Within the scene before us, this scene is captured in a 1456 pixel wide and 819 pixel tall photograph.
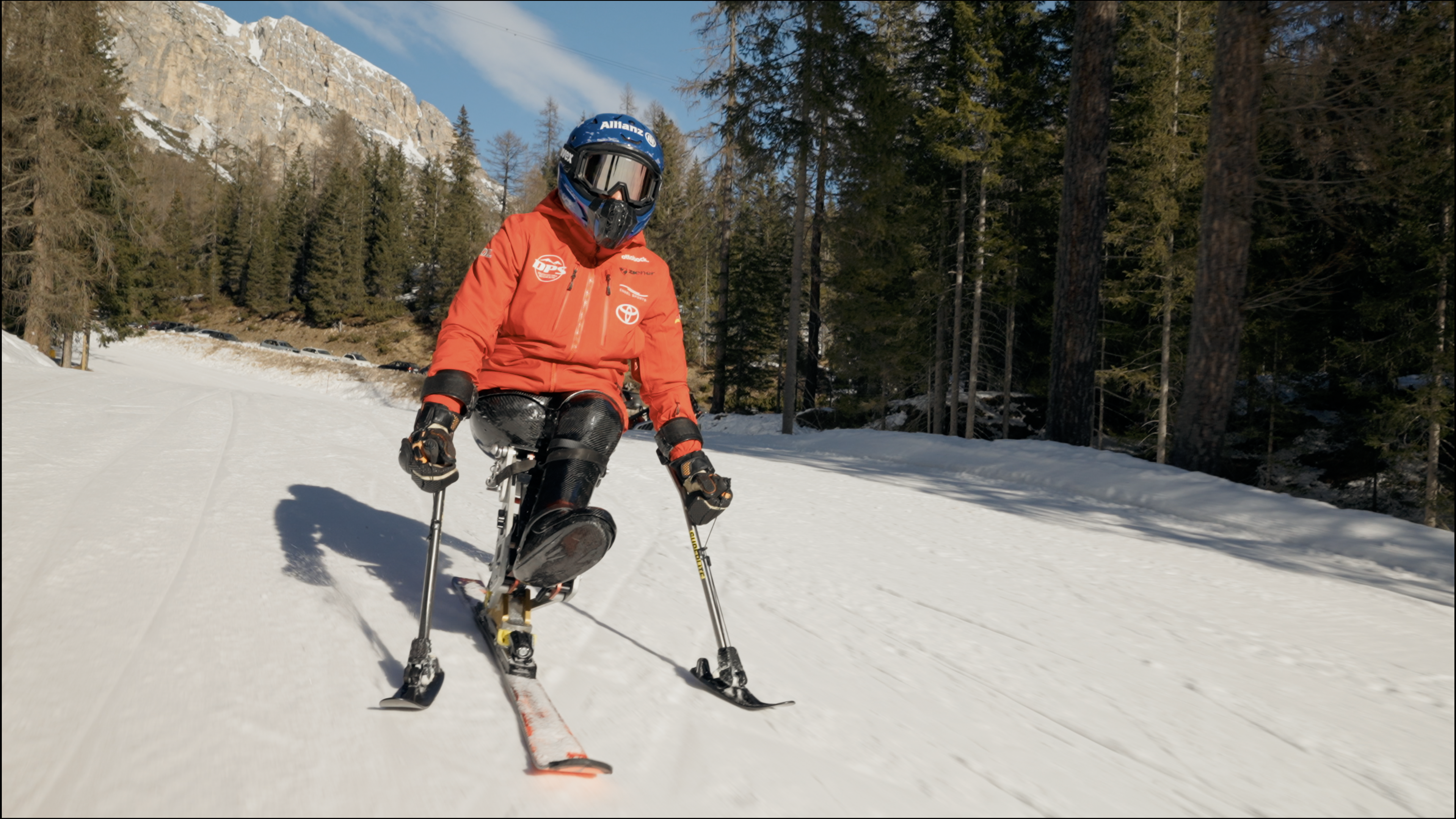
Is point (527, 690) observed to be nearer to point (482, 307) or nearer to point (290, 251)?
point (482, 307)

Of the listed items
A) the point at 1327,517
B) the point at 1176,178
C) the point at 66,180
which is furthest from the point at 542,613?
the point at 1176,178

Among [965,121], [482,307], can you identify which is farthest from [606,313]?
[965,121]

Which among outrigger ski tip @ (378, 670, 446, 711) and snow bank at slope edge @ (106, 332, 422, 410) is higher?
snow bank at slope edge @ (106, 332, 422, 410)

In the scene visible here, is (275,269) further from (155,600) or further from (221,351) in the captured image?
(155,600)

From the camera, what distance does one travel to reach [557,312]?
2980 mm

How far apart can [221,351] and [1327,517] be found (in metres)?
49.7

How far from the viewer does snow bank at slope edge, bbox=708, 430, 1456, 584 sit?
190 inches

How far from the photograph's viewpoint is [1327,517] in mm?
5449

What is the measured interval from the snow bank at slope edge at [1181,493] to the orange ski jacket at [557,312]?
469cm

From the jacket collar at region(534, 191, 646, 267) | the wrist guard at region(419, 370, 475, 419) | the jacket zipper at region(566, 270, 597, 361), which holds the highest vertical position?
the jacket collar at region(534, 191, 646, 267)

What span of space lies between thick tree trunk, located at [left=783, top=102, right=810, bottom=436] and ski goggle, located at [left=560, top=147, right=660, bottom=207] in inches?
579

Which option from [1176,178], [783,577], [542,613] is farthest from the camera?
[1176,178]

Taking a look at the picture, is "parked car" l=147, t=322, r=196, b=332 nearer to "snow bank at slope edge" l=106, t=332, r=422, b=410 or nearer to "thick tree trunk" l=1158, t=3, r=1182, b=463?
"snow bank at slope edge" l=106, t=332, r=422, b=410

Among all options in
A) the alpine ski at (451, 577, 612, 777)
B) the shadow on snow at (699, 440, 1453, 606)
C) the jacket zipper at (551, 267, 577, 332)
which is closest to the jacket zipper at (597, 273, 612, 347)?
the jacket zipper at (551, 267, 577, 332)
